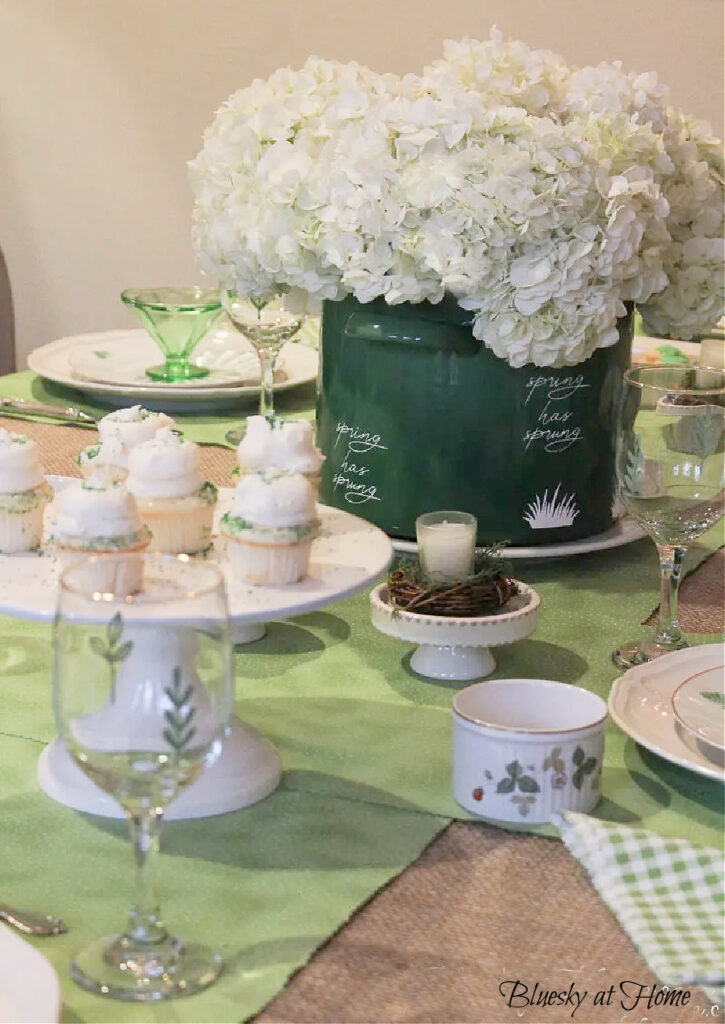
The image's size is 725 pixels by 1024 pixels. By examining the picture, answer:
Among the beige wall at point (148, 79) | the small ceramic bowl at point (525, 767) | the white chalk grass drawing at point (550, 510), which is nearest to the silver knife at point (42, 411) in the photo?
the white chalk grass drawing at point (550, 510)

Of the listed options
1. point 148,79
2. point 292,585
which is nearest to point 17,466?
point 292,585

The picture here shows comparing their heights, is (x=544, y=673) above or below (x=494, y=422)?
below

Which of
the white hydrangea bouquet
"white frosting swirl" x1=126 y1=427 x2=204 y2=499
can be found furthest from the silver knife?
"white frosting swirl" x1=126 y1=427 x2=204 y2=499

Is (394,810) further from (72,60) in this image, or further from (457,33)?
(72,60)

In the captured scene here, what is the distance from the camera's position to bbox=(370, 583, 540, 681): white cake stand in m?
1.20

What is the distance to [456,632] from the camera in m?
1.20

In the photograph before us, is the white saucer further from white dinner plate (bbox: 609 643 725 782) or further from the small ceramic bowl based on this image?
the small ceramic bowl

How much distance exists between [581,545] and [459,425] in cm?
19

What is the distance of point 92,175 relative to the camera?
414 cm

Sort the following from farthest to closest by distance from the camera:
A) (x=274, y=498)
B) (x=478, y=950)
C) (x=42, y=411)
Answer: (x=42, y=411)
(x=274, y=498)
(x=478, y=950)

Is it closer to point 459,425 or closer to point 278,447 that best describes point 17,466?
point 278,447

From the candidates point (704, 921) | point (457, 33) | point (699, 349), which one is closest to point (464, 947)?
point (704, 921)

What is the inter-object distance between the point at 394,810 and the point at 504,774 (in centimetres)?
8

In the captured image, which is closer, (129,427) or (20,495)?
(20,495)
